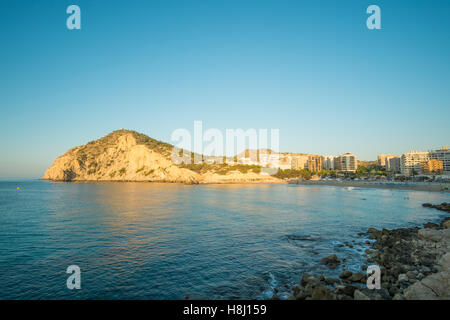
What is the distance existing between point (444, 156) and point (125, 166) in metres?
196

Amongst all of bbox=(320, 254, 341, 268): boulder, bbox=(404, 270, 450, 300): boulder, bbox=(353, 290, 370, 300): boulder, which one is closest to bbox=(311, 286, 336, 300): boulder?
bbox=(353, 290, 370, 300): boulder

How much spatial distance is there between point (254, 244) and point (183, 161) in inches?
6278

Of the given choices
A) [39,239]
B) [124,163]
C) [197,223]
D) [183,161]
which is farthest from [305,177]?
[39,239]

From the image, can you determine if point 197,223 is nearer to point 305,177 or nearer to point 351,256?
point 351,256

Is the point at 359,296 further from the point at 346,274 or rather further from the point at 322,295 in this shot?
the point at 346,274

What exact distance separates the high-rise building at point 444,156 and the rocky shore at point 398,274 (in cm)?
17270

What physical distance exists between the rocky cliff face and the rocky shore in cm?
11919

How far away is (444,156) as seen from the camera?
6412 inches

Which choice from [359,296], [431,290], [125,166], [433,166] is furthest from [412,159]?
[359,296]

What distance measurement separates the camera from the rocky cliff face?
14500cm

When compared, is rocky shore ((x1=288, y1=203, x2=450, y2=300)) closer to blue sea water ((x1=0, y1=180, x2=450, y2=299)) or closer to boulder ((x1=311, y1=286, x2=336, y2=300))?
boulder ((x1=311, y1=286, x2=336, y2=300))

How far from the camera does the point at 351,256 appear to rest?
59.3 ft
